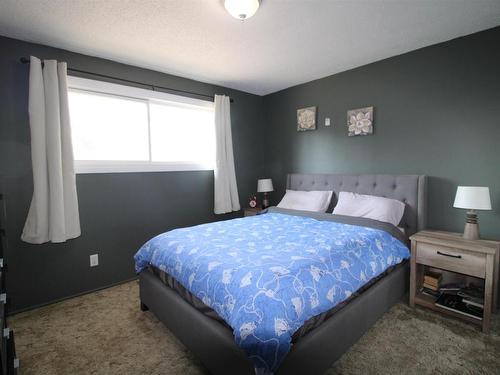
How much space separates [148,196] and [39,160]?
42.1 inches

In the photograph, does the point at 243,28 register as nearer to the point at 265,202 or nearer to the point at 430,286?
the point at 265,202

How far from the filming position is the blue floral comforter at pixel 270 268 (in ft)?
3.93

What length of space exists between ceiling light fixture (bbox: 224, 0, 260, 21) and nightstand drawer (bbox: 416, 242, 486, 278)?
7.30 feet

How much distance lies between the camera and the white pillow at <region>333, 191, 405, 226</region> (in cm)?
254

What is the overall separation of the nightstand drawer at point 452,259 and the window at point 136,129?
8.43 ft

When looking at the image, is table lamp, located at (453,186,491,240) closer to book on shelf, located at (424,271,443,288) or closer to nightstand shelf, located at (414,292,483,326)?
book on shelf, located at (424,271,443,288)

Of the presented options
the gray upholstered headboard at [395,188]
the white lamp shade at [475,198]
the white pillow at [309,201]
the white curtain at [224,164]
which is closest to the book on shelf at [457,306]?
the gray upholstered headboard at [395,188]

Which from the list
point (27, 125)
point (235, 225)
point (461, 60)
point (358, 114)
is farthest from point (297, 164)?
point (27, 125)

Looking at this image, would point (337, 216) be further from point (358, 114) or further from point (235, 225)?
point (358, 114)

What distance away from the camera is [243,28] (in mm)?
2176

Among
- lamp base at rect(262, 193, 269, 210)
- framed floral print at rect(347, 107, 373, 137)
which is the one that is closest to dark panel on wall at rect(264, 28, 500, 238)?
framed floral print at rect(347, 107, 373, 137)

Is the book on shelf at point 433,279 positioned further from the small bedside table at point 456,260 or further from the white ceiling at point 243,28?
the white ceiling at point 243,28

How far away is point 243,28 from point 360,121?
5.53ft

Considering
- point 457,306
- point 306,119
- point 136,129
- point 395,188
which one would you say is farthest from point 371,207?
point 136,129
